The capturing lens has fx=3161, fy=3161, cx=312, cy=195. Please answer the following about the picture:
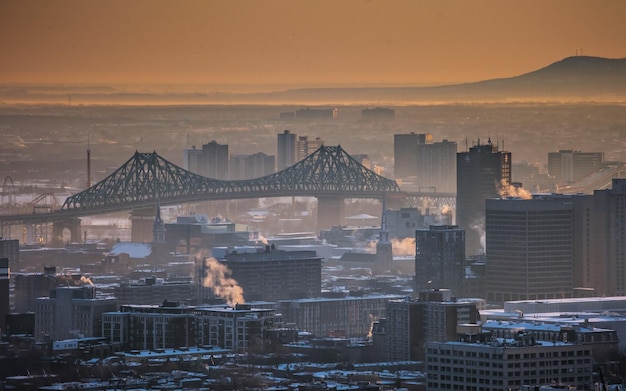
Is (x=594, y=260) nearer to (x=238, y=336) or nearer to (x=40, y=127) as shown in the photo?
(x=238, y=336)

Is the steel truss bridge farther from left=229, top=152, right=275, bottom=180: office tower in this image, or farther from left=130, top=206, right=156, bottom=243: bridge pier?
left=229, top=152, right=275, bottom=180: office tower

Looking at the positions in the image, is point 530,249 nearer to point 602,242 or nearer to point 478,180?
point 602,242

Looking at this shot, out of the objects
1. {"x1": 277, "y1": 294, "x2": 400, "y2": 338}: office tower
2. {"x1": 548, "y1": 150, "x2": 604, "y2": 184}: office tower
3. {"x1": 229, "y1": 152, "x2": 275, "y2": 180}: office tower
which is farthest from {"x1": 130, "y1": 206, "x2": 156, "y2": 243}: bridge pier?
{"x1": 277, "y1": 294, "x2": 400, "y2": 338}: office tower

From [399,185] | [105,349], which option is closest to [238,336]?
[105,349]

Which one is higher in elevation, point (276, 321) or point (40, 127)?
point (40, 127)

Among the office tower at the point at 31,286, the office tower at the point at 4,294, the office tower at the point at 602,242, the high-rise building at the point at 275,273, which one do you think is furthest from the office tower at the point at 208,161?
the office tower at the point at 4,294
